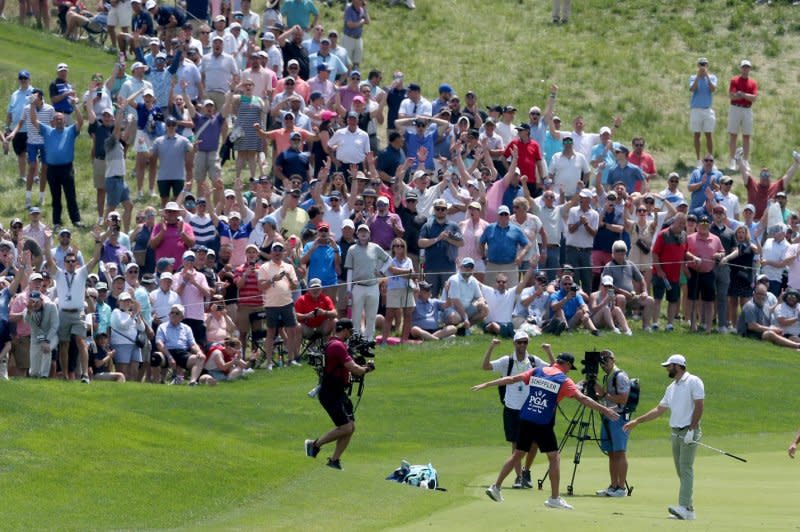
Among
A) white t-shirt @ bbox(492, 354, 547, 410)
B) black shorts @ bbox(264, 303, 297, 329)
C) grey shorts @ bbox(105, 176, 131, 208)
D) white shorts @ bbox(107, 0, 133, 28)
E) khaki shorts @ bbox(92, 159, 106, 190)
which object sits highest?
white shorts @ bbox(107, 0, 133, 28)

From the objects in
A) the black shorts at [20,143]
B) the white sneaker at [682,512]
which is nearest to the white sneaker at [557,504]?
the white sneaker at [682,512]

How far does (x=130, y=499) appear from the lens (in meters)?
21.3

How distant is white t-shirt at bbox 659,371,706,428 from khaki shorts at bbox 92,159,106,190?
611 inches

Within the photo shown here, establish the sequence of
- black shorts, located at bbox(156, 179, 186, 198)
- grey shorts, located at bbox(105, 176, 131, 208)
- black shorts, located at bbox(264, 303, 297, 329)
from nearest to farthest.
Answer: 1. black shorts, located at bbox(264, 303, 297, 329)
2. grey shorts, located at bbox(105, 176, 131, 208)
3. black shorts, located at bbox(156, 179, 186, 198)

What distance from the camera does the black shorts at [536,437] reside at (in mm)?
22016

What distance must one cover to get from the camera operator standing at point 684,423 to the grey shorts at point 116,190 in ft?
46.7

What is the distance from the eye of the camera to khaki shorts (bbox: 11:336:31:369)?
89.7ft

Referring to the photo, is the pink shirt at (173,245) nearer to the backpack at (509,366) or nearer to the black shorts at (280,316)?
the black shorts at (280,316)

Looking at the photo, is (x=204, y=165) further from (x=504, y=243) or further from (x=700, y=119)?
(x=700, y=119)

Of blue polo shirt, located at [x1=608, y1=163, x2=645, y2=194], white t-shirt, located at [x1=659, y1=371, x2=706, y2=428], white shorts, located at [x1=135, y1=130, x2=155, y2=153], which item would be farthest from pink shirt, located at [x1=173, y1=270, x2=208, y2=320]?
blue polo shirt, located at [x1=608, y1=163, x2=645, y2=194]

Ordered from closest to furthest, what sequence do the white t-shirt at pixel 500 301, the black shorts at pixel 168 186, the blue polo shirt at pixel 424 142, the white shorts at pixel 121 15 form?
the white t-shirt at pixel 500 301 < the black shorts at pixel 168 186 < the blue polo shirt at pixel 424 142 < the white shorts at pixel 121 15

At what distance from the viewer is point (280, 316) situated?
95.6ft

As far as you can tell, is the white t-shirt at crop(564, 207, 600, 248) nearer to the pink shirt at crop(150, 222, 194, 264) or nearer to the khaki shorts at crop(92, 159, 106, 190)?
the pink shirt at crop(150, 222, 194, 264)

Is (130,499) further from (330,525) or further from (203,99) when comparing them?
(203,99)
